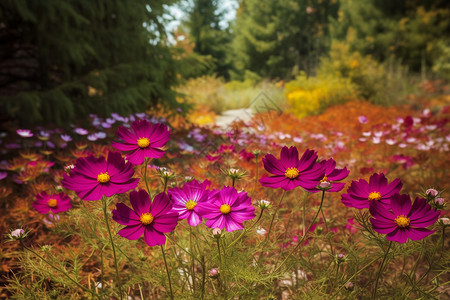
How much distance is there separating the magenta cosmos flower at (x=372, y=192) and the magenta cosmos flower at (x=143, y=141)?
0.48 meters

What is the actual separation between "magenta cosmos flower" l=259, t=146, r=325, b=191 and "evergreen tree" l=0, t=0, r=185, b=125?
2585 millimetres

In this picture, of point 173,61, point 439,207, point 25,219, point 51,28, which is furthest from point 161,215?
point 173,61

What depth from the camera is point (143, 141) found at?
719mm

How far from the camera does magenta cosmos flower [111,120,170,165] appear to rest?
70cm

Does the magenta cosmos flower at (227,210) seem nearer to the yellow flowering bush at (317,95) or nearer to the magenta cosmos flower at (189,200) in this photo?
the magenta cosmos flower at (189,200)

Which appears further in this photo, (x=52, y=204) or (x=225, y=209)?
(x=52, y=204)

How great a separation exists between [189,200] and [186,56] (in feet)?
11.8

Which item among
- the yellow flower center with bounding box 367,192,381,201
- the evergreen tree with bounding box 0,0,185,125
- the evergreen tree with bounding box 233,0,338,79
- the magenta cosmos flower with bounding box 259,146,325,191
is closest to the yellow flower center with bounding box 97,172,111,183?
the magenta cosmos flower with bounding box 259,146,325,191

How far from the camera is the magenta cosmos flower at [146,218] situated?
611 millimetres

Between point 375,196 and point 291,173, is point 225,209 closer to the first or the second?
point 291,173

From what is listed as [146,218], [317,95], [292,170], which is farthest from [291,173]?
[317,95]

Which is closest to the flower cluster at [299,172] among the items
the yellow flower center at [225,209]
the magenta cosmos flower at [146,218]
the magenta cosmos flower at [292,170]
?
the magenta cosmos flower at [292,170]

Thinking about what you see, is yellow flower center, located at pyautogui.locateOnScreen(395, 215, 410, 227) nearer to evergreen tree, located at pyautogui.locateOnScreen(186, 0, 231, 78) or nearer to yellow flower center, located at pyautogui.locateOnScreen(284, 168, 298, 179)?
yellow flower center, located at pyautogui.locateOnScreen(284, 168, 298, 179)

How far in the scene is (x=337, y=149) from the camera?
2697mm
